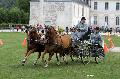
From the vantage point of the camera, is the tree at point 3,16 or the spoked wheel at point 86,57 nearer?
the spoked wheel at point 86,57

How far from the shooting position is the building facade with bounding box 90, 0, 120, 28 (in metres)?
101

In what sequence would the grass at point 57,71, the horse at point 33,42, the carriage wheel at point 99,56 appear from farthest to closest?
the carriage wheel at point 99,56 → the horse at point 33,42 → the grass at point 57,71

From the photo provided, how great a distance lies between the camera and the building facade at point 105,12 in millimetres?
101438

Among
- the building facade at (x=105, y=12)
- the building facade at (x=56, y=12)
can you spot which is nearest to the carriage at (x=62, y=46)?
the building facade at (x=56, y=12)

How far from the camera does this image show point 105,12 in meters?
102

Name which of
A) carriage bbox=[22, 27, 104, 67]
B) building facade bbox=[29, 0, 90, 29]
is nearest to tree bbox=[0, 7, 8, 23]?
building facade bbox=[29, 0, 90, 29]

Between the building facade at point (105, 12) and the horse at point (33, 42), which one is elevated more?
the building facade at point (105, 12)

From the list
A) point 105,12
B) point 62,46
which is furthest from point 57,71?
point 105,12

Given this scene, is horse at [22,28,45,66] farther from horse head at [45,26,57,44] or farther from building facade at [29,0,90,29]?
building facade at [29,0,90,29]

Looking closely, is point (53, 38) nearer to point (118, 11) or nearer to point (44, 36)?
point (44, 36)

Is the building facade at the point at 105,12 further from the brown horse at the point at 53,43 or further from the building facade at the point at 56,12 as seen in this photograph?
the brown horse at the point at 53,43

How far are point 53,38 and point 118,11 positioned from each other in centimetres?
→ 8486

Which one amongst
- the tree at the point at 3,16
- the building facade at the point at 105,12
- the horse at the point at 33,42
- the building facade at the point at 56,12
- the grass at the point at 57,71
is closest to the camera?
the grass at the point at 57,71

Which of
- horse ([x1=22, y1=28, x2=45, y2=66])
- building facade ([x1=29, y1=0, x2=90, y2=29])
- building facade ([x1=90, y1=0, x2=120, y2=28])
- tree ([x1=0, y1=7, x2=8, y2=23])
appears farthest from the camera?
building facade ([x1=90, y1=0, x2=120, y2=28])
